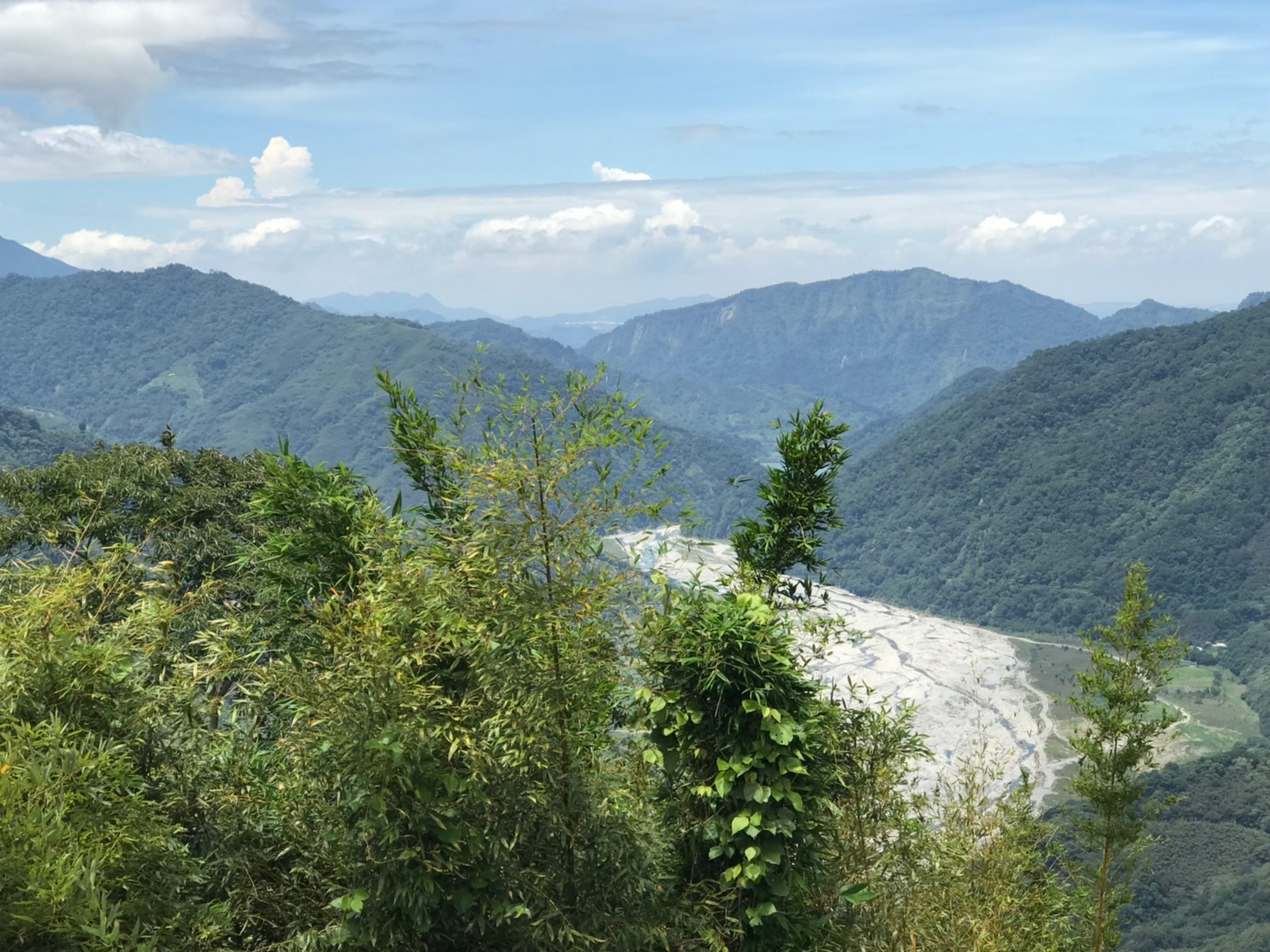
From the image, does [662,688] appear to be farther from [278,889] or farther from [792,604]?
[792,604]

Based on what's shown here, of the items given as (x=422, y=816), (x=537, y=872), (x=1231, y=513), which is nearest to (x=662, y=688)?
(x=537, y=872)

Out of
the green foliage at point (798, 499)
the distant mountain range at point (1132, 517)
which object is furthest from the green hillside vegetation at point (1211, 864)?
the distant mountain range at point (1132, 517)

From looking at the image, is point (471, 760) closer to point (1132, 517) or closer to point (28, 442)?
point (28, 442)

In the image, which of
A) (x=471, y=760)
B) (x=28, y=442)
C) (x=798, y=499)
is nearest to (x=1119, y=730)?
(x=798, y=499)

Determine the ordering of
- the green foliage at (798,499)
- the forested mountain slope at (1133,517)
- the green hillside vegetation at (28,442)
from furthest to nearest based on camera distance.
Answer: the forested mountain slope at (1133,517) → the green hillside vegetation at (28,442) → the green foliage at (798,499)

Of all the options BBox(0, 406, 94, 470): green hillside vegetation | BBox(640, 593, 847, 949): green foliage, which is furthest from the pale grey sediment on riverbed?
BBox(0, 406, 94, 470): green hillside vegetation

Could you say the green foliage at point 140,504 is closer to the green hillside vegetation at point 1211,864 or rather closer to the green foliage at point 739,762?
the green foliage at point 739,762
